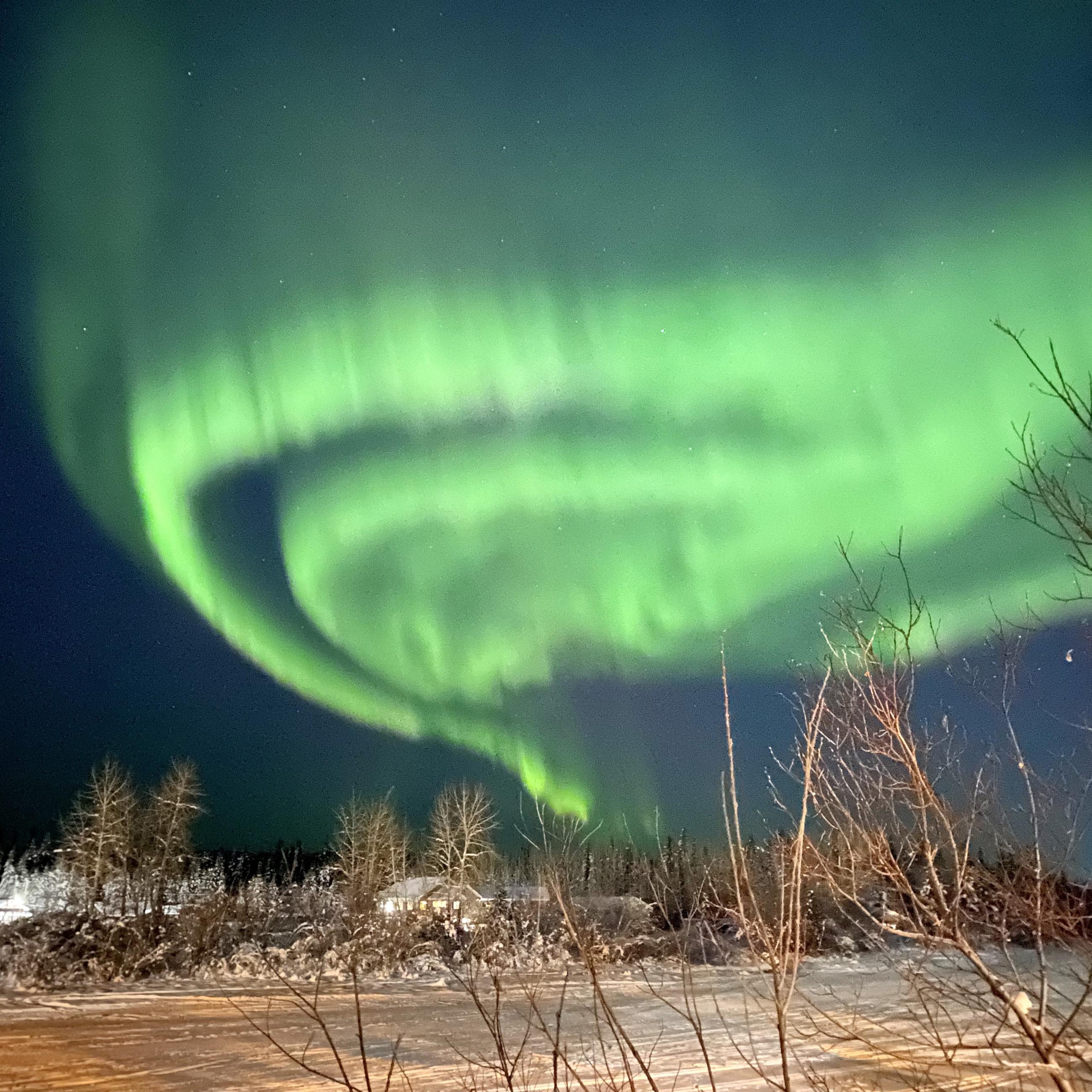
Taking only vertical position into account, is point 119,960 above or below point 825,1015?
below

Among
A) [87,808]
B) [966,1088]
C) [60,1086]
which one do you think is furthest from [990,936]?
[87,808]

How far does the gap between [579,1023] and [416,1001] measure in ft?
17.7

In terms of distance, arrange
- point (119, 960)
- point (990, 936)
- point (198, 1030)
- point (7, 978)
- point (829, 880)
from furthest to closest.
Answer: point (119, 960) < point (7, 978) < point (198, 1030) < point (990, 936) < point (829, 880)

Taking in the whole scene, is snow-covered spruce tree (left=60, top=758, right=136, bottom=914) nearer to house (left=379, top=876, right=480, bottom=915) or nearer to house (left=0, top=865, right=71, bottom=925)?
house (left=0, top=865, right=71, bottom=925)

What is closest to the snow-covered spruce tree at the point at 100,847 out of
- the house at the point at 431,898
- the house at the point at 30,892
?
the house at the point at 30,892

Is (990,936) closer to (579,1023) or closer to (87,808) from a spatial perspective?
(579,1023)

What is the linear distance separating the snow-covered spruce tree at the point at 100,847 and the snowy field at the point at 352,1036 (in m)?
7.66

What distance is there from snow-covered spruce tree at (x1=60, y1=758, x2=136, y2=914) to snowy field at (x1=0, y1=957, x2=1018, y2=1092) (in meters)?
7.66

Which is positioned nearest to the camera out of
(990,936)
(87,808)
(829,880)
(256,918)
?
(829,880)

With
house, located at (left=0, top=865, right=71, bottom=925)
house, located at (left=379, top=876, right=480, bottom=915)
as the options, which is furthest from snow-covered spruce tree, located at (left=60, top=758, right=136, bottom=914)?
house, located at (left=379, top=876, right=480, bottom=915)

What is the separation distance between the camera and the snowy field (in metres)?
11.5

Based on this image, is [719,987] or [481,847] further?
[481,847]

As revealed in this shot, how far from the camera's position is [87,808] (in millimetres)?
33969

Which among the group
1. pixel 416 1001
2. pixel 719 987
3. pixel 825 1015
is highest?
pixel 825 1015
